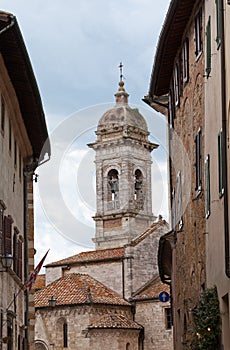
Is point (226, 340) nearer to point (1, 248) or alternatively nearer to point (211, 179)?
point (211, 179)

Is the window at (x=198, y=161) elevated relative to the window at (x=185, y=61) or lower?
lower

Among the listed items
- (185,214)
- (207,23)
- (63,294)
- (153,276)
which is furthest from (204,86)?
(153,276)

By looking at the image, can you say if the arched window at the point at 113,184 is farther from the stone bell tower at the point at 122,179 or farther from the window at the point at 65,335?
the window at the point at 65,335

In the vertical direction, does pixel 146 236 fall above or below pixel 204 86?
above

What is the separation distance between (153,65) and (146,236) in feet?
156

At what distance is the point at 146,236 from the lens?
71812 mm

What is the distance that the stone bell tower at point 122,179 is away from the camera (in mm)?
81750

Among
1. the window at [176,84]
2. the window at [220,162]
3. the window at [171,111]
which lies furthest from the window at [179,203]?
the window at [220,162]

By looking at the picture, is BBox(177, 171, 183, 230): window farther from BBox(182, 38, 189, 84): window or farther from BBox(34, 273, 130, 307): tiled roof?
BBox(34, 273, 130, 307): tiled roof

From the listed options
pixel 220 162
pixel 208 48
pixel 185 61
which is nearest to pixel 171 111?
pixel 185 61

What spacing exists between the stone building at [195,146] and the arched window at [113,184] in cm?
5443

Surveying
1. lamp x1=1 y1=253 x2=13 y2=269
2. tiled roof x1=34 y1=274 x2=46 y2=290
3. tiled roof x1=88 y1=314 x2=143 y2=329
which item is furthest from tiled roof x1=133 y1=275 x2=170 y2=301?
lamp x1=1 y1=253 x2=13 y2=269

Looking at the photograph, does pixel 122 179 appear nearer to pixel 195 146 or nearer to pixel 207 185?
pixel 195 146

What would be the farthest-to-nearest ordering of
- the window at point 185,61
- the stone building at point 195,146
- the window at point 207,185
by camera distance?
1. the window at point 185,61
2. the window at point 207,185
3. the stone building at point 195,146
